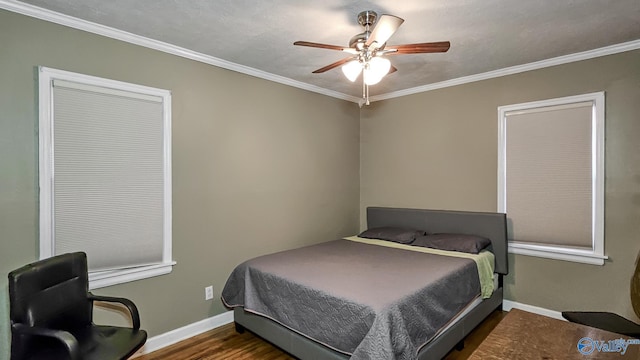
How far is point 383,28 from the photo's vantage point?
1883 millimetres

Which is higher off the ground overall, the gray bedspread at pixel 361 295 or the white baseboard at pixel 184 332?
the gray bedspread at pixel 361 295

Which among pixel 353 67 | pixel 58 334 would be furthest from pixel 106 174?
pixel 353 67

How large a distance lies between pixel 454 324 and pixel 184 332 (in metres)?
2.32

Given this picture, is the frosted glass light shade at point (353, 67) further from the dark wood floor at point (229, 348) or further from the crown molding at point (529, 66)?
the dark wood floor at point (229, 348)

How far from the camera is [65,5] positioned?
7.00 ft

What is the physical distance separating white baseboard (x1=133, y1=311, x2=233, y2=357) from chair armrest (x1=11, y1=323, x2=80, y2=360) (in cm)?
109

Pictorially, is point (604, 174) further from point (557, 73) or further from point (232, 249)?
point (232, 249)

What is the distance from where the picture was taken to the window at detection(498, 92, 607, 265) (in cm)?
299

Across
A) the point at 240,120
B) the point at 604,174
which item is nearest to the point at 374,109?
the point at 240,120

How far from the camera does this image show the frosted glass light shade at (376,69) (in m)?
2.15

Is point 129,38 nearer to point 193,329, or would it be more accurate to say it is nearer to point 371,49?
point 371,49

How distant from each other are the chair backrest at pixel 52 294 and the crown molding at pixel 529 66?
3.86 metres

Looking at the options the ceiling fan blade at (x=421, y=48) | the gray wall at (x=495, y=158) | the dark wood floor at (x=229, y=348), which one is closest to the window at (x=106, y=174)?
the dark wood floor at (x=229, y=348)

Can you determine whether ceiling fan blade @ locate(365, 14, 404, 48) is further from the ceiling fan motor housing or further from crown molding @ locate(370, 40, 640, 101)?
crown molding @ locate(370, 40, 640, 101)
